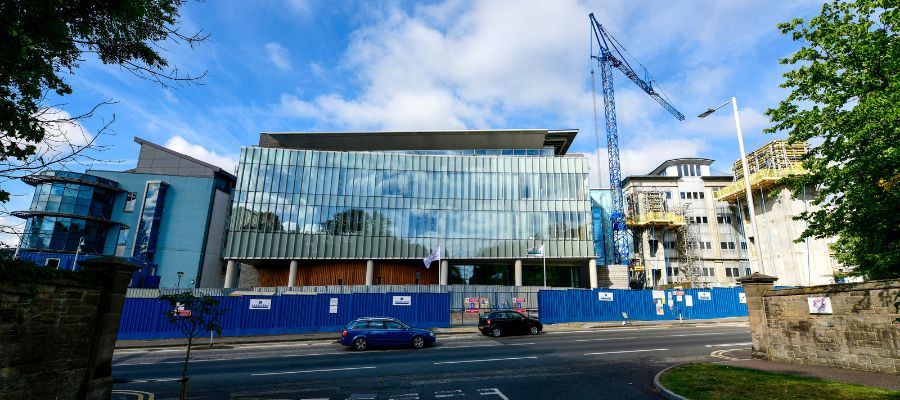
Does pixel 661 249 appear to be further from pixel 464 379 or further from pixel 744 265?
pixel 464 379

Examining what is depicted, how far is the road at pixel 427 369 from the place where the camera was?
1054cm

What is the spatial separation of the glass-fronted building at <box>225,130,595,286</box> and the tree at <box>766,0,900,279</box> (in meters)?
36.9

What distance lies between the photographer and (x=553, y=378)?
11.9 m

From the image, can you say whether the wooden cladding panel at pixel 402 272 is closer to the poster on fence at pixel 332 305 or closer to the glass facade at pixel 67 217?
the poster on fence at pixel 332 305

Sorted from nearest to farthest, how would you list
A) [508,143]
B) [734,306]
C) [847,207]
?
[847,207], [734,306], [508,143]

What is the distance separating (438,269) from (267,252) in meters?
20.7

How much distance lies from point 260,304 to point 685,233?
61324 millimetres

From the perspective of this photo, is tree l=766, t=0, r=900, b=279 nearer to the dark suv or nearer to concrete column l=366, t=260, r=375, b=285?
the dark suv

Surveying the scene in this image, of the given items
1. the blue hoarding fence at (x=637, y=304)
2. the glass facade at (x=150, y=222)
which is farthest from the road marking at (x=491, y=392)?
the glass facade at (x=150, y=222)

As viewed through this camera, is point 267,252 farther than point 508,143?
No

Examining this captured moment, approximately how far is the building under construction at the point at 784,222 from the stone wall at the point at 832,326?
130 feet


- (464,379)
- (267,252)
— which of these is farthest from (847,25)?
(267,252)

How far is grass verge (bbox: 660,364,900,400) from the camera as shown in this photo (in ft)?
29.2

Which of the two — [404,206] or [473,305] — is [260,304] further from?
[404,206]
